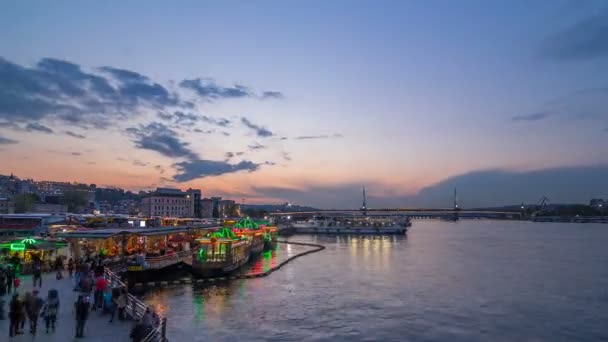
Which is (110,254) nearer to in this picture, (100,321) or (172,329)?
(172,329)

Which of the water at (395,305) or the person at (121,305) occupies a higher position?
the person at (121,305)

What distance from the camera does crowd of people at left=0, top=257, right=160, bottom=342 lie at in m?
13.0

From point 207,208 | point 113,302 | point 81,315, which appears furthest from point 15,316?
point 207,208

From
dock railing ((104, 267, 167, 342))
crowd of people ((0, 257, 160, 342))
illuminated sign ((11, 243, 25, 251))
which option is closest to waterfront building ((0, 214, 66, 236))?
illuminated sign ((11, 243, 25, 251))

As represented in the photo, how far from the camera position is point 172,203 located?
148 metres

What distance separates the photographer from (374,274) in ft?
145

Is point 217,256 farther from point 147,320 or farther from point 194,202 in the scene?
point 194,202

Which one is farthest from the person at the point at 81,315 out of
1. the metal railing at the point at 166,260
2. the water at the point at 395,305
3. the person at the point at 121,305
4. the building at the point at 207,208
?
the building at the point at 207,208

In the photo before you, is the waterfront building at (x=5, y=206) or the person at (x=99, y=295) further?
the waterfront building at (x=5, y=206)

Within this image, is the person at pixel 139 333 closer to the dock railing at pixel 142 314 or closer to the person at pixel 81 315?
the dock railing at pixel 142 314

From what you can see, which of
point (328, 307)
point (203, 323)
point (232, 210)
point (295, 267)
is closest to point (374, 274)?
point (295, 267)

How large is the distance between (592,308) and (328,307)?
59.5 feet

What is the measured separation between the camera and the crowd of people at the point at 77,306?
13.0m

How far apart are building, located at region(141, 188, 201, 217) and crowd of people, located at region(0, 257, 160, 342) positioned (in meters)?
127
